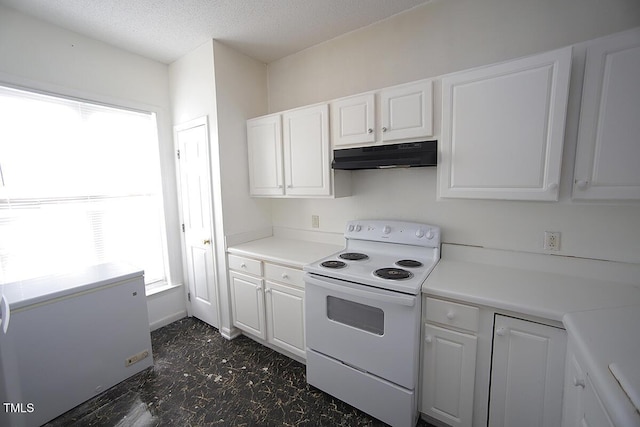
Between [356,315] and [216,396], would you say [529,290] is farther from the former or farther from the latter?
[216,396]

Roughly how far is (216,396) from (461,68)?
291 centimetres

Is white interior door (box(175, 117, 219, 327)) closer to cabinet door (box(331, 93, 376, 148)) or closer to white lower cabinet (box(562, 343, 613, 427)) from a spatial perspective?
cabinet door (box(331, 93, 376, 148))

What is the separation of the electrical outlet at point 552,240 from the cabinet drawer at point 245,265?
6.71 ft

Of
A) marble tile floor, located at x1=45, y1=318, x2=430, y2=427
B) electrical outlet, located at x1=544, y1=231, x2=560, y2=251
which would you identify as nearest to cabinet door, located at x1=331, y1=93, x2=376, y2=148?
electrical outlet, located at x1=544, y1=231, x2=560, y2=251

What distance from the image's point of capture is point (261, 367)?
2152mm

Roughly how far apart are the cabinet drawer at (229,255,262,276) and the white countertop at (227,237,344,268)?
50mm

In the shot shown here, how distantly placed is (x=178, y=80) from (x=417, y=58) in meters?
2.33

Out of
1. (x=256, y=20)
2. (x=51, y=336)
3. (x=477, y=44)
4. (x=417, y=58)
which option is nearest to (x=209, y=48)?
(x=256, y=20)

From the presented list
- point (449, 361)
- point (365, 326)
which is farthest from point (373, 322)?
point (449, 361)

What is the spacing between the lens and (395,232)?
6.70ft

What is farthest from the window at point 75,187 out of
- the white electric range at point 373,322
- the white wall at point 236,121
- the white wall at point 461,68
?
the white electric range at point 373,322

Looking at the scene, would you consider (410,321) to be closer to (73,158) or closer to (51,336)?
(51,336)

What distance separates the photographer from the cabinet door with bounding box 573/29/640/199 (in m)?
1.15

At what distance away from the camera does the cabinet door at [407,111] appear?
1.63 metres
